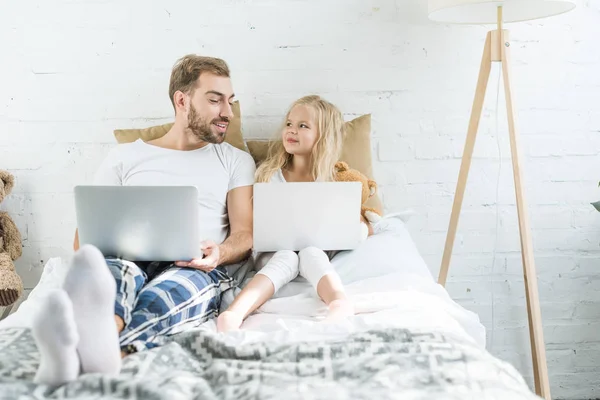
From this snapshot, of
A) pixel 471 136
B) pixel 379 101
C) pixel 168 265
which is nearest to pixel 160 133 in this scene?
pixel 168 265

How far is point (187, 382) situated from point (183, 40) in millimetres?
1662

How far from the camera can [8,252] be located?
8.04 feet

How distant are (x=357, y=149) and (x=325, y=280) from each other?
2.37 ft

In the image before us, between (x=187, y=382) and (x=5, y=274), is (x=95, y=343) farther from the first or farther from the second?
(x=5, y=274)

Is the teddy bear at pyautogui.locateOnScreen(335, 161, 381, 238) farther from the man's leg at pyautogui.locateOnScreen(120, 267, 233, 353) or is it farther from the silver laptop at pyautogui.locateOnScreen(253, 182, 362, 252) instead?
the man's leg at pyautogui.locateOnScreen(120, 267, 233, 353)

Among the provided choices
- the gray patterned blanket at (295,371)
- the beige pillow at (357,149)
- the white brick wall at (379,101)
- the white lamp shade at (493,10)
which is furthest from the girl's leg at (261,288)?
the white lamp shade at (493,10)

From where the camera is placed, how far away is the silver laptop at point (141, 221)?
62.4 inches

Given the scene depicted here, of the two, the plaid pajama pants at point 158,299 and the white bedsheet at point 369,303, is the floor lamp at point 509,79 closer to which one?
the white bedsheet at point 369,303

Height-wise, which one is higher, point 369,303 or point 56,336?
point 56,336

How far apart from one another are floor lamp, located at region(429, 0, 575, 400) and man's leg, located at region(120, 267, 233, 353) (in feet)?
3.21

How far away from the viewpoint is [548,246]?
2596mm

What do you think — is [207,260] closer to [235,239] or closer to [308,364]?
[235,239]


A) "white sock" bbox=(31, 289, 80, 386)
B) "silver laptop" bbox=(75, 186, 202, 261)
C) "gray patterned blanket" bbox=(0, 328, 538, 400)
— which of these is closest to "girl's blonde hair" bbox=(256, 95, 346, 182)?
"silver laptop" bbox=(75, 186, 202, 261)

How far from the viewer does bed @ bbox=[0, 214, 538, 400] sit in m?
1.07
